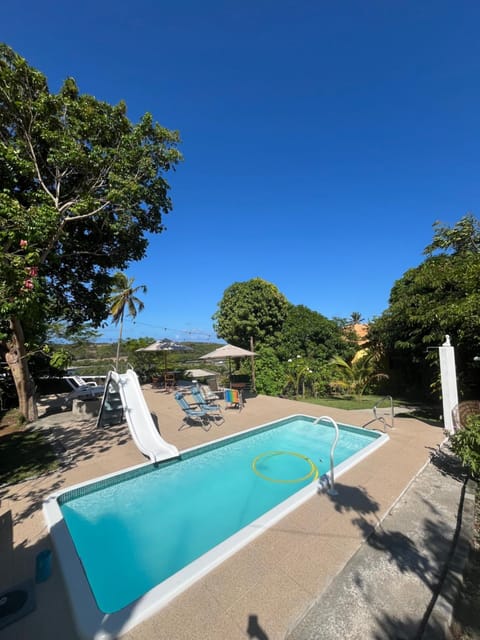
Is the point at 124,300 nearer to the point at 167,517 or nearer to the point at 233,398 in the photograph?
the point at 233,398

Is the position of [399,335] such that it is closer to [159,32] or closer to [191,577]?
[191,577]

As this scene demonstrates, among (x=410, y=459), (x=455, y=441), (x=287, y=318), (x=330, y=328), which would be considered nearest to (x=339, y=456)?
(x=410, y=459)

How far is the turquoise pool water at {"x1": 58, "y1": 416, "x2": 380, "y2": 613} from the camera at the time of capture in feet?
11.0

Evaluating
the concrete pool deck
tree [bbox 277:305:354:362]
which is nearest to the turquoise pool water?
the concrete pool deck

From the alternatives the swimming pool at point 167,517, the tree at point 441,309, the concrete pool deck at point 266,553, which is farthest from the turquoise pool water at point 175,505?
the tree at point 441,309

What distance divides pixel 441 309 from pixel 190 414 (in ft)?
25.9

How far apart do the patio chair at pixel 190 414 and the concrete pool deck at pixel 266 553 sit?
74.0 inches

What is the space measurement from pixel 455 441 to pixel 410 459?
113 cm

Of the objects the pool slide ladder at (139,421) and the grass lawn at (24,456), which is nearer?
the grass lawn at (24,456)

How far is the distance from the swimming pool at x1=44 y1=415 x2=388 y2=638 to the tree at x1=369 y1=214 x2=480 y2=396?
400 centimetres

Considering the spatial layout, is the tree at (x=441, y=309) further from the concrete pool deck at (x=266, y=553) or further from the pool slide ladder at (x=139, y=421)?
the pool slide ladder at (x=139, y=421)

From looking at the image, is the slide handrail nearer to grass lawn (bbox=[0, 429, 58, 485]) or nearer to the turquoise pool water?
the turquoise pool water

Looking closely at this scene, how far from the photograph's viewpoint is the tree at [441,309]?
7445mm

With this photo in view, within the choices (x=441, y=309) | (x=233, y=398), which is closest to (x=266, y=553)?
(x=233, y=398)
